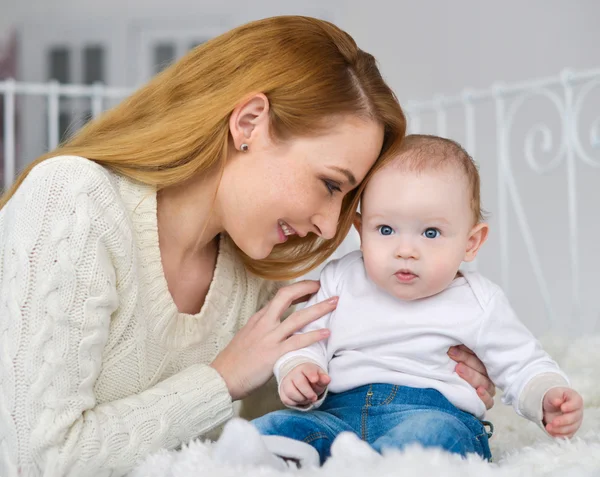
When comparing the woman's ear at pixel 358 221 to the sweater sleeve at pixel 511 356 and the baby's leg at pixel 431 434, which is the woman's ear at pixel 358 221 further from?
the baby's leg at pixel 431 434

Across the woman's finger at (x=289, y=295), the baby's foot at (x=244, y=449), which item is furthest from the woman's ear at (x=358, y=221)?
the baby's foot at (x=244, y=449)

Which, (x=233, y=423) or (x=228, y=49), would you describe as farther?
(x=228, y=49)

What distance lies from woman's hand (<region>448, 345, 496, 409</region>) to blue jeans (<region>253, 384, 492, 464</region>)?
0.05m

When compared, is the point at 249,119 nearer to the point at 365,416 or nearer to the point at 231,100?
the point at 231,100

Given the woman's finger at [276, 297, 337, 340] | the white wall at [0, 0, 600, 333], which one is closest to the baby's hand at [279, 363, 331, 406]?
the woman's finger at [276, 297, 337, 340]

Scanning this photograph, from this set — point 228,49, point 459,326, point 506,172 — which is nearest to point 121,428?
point 459,326

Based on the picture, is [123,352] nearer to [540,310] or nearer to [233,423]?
[233,423]

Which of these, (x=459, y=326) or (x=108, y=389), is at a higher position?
(x=459, y=326)

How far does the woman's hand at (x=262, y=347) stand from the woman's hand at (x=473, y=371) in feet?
0.76

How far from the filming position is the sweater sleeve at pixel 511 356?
48.6 inches

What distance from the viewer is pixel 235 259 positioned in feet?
5.37

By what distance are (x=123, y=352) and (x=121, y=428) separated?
0.15m

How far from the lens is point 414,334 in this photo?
51.6 inches

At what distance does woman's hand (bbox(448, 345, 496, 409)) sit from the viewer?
1311 mm
